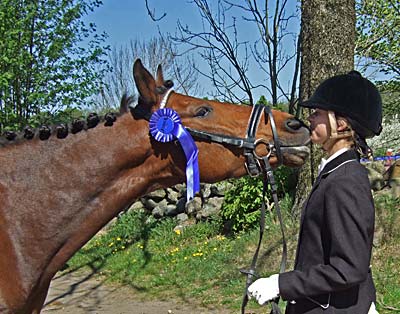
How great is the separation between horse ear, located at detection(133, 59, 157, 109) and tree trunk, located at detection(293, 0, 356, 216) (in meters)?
4.02

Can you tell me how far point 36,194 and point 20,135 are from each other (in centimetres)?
38

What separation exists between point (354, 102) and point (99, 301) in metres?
5.47

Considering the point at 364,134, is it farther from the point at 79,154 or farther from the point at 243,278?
the point at 243,278

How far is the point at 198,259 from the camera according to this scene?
7602 millimetres

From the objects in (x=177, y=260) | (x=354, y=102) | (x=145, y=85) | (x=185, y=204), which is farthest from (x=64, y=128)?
(x=185, y=204)

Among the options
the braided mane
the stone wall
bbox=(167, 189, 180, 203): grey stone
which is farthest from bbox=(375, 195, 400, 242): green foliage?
bbox=(167, 189, 180, 203): grey stone

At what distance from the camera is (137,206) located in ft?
37.0

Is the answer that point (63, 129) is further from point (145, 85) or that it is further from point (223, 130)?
point (223, 130)

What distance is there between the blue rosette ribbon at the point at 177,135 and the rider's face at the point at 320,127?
2.26 feet

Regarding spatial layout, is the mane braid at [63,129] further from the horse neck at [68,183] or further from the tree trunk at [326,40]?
the tree trunk at [326,40]

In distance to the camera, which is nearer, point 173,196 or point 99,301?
point 99,301

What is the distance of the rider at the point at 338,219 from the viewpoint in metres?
1.94

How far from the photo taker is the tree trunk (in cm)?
625

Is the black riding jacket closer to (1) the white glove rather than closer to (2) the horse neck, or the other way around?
(1) the white glove
